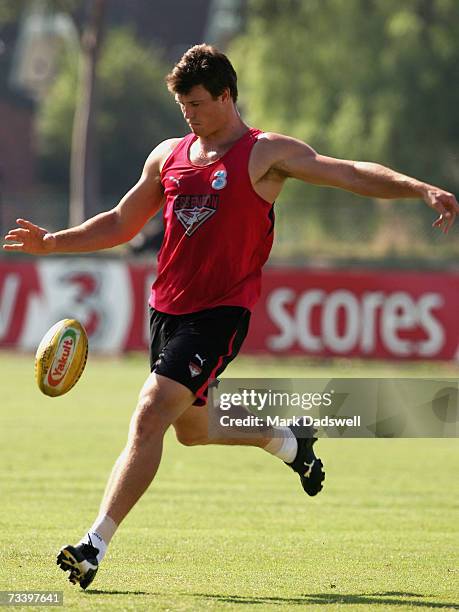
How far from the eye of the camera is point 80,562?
6.59m

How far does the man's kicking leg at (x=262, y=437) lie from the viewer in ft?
25.5

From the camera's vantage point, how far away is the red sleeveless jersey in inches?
289

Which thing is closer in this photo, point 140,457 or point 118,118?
point 140,457

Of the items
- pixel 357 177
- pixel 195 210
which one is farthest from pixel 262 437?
pixel 357 177

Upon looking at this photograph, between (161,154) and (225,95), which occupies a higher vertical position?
(225,95)

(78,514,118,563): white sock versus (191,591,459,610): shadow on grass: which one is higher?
(78,514,118,563): white sock

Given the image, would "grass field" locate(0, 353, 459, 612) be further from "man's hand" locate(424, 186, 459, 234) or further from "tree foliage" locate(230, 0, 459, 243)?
"tree foliage" locate(230, 0, 459, 243)

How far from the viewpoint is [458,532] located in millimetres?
8828

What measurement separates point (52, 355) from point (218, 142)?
4.85 feet

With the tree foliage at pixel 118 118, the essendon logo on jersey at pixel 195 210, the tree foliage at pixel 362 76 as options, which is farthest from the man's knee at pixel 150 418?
the tree foliage at pixel 118 118

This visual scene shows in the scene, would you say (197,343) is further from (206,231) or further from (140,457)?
(140,457)

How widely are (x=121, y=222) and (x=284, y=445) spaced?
172cm

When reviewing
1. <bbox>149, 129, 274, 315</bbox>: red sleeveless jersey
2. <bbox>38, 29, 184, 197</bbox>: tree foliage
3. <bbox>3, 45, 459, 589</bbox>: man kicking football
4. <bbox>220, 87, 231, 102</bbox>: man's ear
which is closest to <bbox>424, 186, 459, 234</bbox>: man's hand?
<bbox>3, 45, 459, 589</bbox>: man kicking football

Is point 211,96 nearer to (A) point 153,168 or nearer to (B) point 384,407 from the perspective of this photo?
(A) point 153,168
